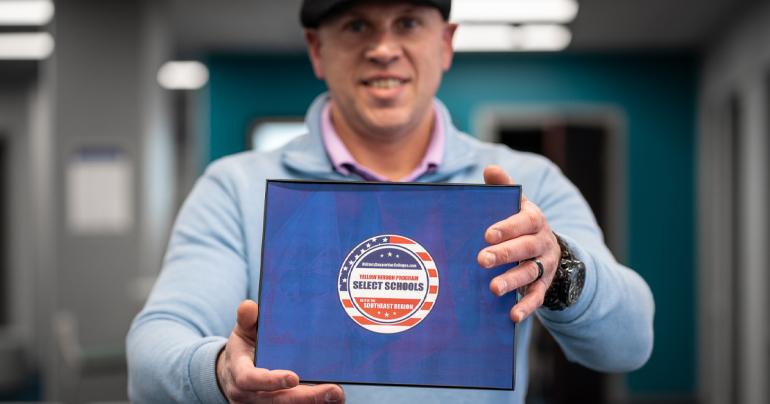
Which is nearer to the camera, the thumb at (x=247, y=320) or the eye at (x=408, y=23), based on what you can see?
the thumb at (x=247, y=320)

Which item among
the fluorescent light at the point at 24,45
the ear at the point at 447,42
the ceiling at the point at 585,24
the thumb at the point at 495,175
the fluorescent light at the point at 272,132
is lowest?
the thumb at the point at 495,175


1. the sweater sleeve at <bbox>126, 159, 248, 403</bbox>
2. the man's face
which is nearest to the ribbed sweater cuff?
the sweater sleeve at <bbox>126, 159, 248, 403</bbox>

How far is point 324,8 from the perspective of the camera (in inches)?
46.2

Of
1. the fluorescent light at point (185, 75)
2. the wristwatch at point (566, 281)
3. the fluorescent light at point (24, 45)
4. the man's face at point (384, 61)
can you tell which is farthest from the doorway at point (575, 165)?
the wristwatch at point (566, 281)

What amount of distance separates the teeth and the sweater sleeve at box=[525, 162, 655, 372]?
261 millimetres

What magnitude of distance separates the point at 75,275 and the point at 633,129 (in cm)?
440

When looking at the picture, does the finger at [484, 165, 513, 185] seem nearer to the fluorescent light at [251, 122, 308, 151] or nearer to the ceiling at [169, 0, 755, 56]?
the ceiling at [169, 0, 755, 56]

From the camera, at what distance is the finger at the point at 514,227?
861mm

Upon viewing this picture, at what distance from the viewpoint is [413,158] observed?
127 centimetres

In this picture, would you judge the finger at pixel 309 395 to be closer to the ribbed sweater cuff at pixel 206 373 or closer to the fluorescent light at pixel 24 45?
the ribbed sweater cuff at pixel 206 373

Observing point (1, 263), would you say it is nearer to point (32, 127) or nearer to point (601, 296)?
point (32, 127)

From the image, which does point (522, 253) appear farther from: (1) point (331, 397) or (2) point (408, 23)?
(2) point (408, 23)

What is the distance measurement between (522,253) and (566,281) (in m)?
0.11

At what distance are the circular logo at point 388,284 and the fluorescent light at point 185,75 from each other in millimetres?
6170
